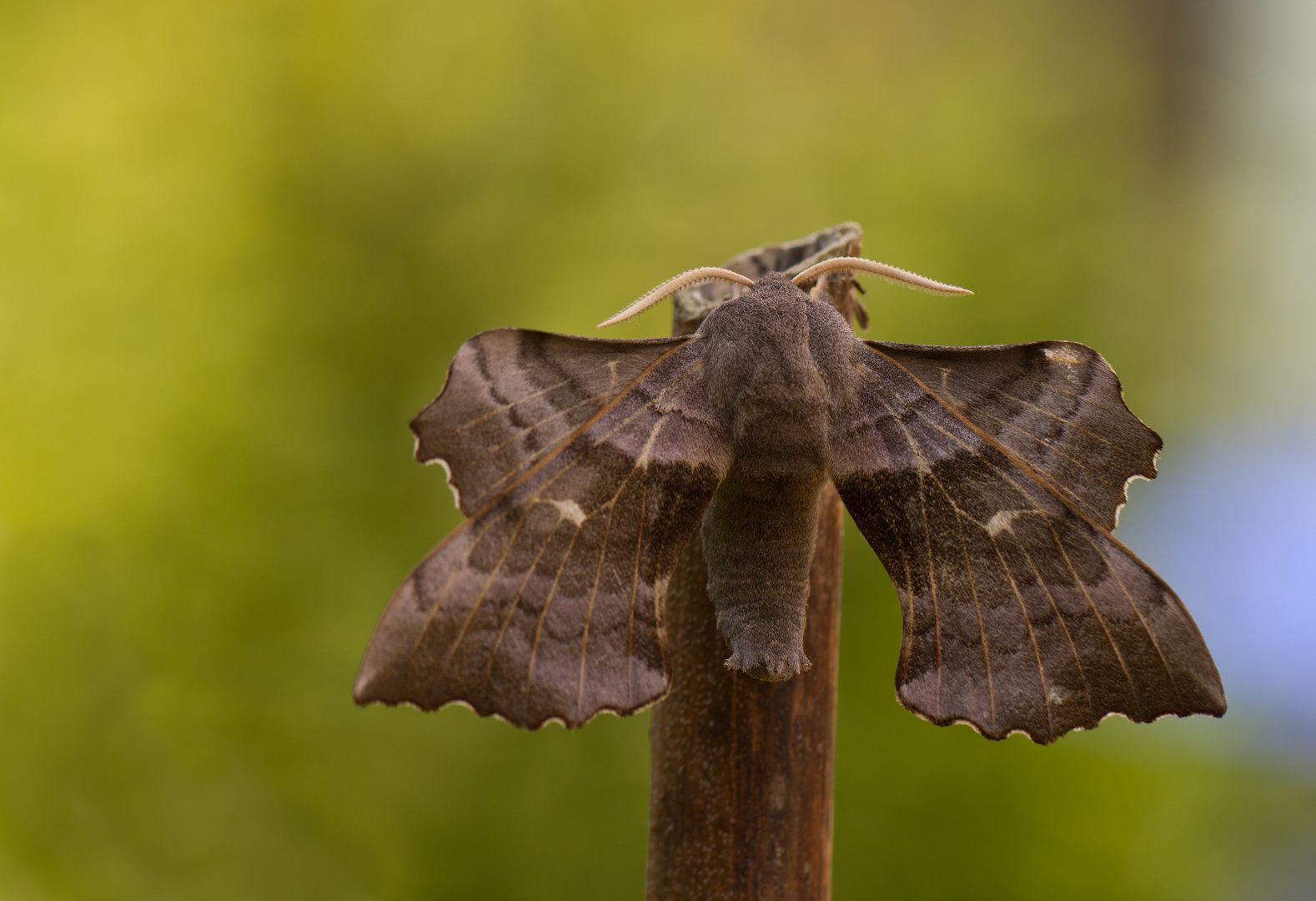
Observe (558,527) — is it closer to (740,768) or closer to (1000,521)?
(740,768)

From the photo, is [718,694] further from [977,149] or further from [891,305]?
[977,149]

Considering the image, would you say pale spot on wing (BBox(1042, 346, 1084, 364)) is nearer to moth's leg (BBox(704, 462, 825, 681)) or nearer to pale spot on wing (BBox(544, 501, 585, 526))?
moth's leg (BBox(704, 462, 825, 681))

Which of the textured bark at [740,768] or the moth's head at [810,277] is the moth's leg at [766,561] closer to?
the textured bark at [740,768]

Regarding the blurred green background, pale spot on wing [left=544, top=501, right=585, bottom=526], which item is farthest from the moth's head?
the blurred green background

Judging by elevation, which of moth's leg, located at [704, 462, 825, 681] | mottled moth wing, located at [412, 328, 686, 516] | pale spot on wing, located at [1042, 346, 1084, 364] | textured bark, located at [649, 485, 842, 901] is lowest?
textured bark, located at [649, 485, 842, 901]

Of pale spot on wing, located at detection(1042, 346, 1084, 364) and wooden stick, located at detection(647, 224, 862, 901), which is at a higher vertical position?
pale spot on wing, located at detection(1042, 346, 1084, 364)

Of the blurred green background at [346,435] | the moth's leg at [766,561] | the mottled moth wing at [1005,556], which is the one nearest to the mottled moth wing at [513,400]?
the moth's leg at [766,561]
